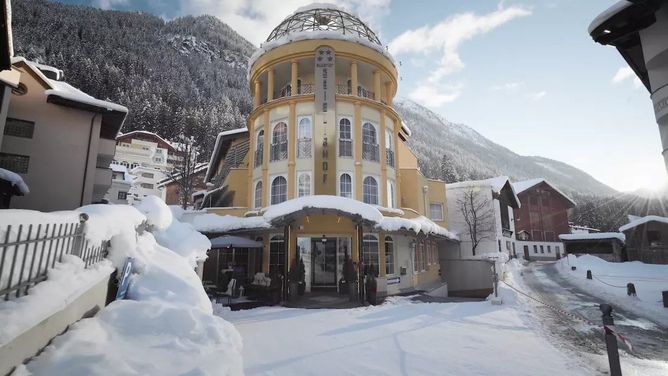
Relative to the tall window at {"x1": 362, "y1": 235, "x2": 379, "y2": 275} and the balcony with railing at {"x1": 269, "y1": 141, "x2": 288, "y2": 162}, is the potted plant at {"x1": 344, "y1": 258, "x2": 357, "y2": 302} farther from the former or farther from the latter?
the balcony with railing at {"x1": 269, "y1": 141, "x2": 288, "y2": 162}

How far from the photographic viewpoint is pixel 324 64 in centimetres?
1962

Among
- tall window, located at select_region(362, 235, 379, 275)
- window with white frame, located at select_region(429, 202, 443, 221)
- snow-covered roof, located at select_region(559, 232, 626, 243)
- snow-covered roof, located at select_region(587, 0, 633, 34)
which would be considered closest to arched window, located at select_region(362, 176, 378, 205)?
tall window, located at select_region(362, 235, 379, 275)

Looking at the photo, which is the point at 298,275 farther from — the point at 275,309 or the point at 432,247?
the point at 432,247

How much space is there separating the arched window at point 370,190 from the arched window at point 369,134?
7.31 feet

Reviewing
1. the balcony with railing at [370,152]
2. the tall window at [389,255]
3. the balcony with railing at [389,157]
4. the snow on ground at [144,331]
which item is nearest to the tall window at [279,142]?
the balcony with railing at [370,152]

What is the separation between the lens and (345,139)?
19.6 metres

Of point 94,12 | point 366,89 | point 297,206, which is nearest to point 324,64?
point 366,89

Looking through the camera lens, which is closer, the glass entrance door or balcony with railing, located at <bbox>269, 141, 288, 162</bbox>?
the glass entrance door

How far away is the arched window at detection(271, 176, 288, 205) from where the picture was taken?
19.4 meters

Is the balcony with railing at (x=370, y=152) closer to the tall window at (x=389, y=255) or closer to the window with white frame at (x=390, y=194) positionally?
the window with white frame at (x=390, y=194)

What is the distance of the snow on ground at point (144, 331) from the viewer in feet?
10.8

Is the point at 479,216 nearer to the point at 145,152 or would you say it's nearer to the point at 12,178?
the point at 12,178

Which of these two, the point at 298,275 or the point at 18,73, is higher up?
the point at 18,73

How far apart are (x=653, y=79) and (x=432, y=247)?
21136 mm
